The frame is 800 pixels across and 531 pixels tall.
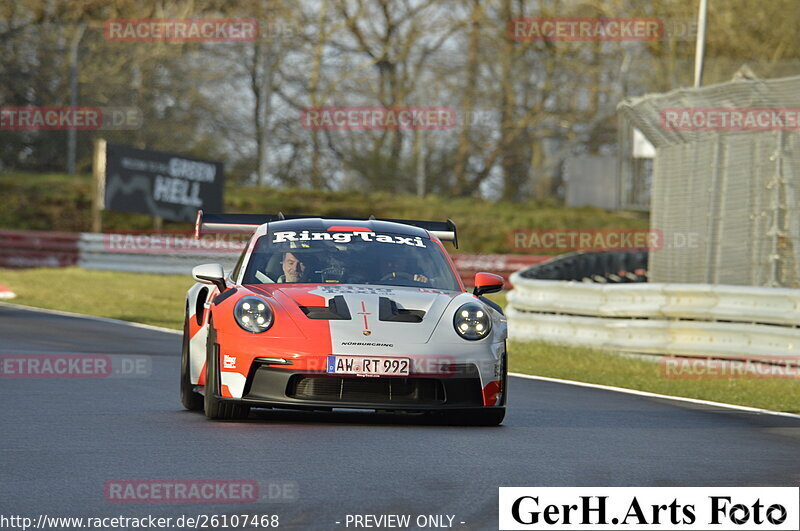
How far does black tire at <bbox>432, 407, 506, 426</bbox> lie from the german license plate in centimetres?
68

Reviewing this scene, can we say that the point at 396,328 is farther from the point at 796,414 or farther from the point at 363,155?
the point at 363,155

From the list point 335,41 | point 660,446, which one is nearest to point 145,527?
point 660,446

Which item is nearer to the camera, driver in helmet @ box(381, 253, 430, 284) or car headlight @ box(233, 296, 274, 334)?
car headlight @ box(233, 296, 274, 334)

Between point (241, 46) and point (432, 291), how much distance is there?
92.5 ft

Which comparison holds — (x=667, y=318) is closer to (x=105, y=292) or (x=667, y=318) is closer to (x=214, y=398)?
(x=214, y=398)

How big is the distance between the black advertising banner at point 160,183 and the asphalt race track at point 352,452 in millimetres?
19726

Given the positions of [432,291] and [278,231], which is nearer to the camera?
[432,291]

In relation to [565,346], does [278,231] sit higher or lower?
higher

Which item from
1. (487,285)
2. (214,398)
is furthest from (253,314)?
(487,285)

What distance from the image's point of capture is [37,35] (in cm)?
3412

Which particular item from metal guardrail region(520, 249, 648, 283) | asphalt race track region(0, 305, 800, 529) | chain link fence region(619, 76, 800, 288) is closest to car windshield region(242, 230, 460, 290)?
asphalt race track region(0, 305, 800, 529)

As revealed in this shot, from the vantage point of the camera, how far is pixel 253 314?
8.90 metres

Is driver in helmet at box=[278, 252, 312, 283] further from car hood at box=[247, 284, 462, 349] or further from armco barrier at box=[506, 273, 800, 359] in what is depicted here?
armco barrier at box=[506, 273, 800, 359]

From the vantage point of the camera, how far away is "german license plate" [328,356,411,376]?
28.4ft
